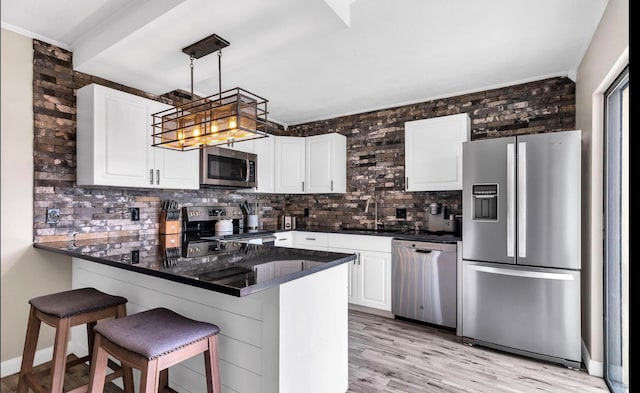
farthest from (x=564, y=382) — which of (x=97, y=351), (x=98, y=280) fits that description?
(x=98, y=280)

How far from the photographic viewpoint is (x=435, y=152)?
3.46 meters

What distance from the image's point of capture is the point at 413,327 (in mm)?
3211

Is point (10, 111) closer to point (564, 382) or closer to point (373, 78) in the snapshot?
point (373, 78)

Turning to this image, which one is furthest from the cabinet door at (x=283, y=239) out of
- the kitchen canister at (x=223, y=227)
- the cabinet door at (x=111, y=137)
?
the cabinet door at (x=111, y=137)

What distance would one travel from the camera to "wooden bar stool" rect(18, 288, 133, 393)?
1.65 meters

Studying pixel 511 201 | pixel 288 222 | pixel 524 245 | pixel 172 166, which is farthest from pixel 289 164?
pixel 524 245

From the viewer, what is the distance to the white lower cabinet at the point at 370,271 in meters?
3.46

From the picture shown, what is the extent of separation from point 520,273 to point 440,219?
1092mm

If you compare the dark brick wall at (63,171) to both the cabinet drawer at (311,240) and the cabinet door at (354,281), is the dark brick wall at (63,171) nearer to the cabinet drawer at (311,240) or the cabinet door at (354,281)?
the cabinet drawer at (311,240)

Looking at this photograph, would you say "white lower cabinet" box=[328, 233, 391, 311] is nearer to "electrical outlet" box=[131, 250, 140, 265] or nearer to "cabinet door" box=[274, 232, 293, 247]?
"cabinet door" box=[274, 232, 293, 247]

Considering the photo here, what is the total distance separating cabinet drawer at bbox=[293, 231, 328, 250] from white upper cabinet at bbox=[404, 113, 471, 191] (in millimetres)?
1152

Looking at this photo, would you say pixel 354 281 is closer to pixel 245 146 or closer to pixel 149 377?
pixel 245 146

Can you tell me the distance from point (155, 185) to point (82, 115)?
2.47ft

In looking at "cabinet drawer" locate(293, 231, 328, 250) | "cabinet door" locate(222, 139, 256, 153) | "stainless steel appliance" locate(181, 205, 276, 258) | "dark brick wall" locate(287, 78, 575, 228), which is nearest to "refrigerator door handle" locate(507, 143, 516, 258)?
"dark brick wall" locate(287, 78, 575, 228)
